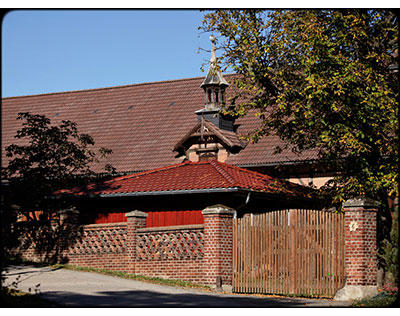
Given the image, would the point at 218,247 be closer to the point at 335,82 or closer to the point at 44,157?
the point at 335,82

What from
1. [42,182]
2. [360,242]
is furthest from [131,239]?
[360,242]

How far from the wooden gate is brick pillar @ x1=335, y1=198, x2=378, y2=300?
28cm

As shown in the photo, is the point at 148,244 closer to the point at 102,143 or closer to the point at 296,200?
the point at 296,200

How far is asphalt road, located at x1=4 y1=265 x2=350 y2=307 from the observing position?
514 inches

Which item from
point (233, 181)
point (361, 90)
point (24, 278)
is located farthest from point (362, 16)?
point (24, 278)

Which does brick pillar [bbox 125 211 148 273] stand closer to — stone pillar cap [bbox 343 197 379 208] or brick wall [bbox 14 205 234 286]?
brick wall [bbox 14 205 234 286]

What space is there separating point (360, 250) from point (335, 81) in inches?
168

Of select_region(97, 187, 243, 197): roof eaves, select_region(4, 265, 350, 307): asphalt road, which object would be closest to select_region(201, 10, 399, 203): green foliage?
select_region(97, 187, 243, 197): roof eaves

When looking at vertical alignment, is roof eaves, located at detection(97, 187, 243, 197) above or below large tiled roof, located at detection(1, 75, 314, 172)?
below

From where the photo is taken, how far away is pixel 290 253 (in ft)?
53.9

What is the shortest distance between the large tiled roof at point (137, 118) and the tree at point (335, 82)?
5.68m

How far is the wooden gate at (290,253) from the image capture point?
15.9 meters

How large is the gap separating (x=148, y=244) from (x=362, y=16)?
28.4ft
